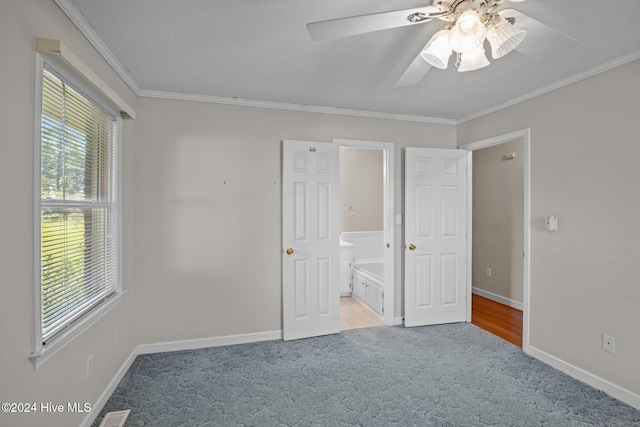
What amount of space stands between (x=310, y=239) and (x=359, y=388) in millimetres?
1467

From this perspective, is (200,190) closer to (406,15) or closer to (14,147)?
(14,147)

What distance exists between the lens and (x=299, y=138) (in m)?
3.37

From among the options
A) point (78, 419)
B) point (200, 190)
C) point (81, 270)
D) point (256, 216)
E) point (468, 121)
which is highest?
point (468, 121)

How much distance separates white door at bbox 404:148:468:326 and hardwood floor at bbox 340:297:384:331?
0.43 meters

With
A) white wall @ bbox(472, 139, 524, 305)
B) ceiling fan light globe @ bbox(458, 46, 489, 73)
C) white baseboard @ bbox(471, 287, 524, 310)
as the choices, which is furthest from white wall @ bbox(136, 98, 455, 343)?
white baseboard @ bbox(471, 287, 524, 310)

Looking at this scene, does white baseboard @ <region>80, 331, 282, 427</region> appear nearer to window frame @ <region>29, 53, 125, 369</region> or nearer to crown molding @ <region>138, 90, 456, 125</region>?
window frame @ <region>29, 53, 125, 369</region>

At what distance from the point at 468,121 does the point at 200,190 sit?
3.08 m

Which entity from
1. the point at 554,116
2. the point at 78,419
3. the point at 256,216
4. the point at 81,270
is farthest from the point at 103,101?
the point at 554,116

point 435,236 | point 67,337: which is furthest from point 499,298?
point 67,337

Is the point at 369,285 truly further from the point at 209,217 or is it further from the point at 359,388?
the point at 209,217

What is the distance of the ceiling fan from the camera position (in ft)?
4.47

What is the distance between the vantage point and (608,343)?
2.32 metres

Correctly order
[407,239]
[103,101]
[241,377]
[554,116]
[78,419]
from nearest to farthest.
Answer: [78,419], [103,101], [241,377], [554,116], [407,239]

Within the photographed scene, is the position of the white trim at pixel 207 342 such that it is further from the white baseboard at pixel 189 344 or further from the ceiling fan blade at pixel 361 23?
the ceiling fan blade at pixel 361 23
